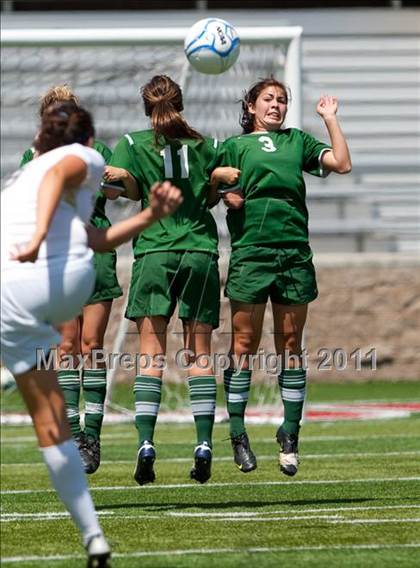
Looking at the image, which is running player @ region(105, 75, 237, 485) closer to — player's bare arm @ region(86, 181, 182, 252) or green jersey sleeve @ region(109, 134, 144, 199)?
green jersey sleeve @ region(109, 134, 144, 199)

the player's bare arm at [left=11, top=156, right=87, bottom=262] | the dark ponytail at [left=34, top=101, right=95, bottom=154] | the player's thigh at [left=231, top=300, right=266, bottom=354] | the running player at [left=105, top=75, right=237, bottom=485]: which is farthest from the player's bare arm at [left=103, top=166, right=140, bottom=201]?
the player's bare arm at [left=11, top=156, right=87, bottom=262]

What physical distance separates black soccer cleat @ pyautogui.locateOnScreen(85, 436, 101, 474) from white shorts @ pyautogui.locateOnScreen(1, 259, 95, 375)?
267 cm

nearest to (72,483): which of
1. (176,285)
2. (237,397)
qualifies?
(176,285)

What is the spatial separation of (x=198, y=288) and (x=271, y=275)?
1.58ft

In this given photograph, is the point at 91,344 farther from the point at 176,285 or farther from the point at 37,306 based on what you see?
the point at 37,306

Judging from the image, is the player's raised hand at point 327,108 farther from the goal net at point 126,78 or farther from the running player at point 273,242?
the goal net at point 126,78

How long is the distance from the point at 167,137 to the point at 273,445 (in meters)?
4.10

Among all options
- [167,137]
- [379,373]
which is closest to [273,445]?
[167,137]

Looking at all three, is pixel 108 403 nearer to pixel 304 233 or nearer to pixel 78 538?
pixel 304 233

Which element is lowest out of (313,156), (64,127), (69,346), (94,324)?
(69,346)

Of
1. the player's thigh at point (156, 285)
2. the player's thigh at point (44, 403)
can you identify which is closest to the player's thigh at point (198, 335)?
the player's thigh at point (156, 285)

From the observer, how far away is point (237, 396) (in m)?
8.09

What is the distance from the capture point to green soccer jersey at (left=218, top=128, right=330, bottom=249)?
7.89m

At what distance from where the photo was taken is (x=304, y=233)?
798cm
